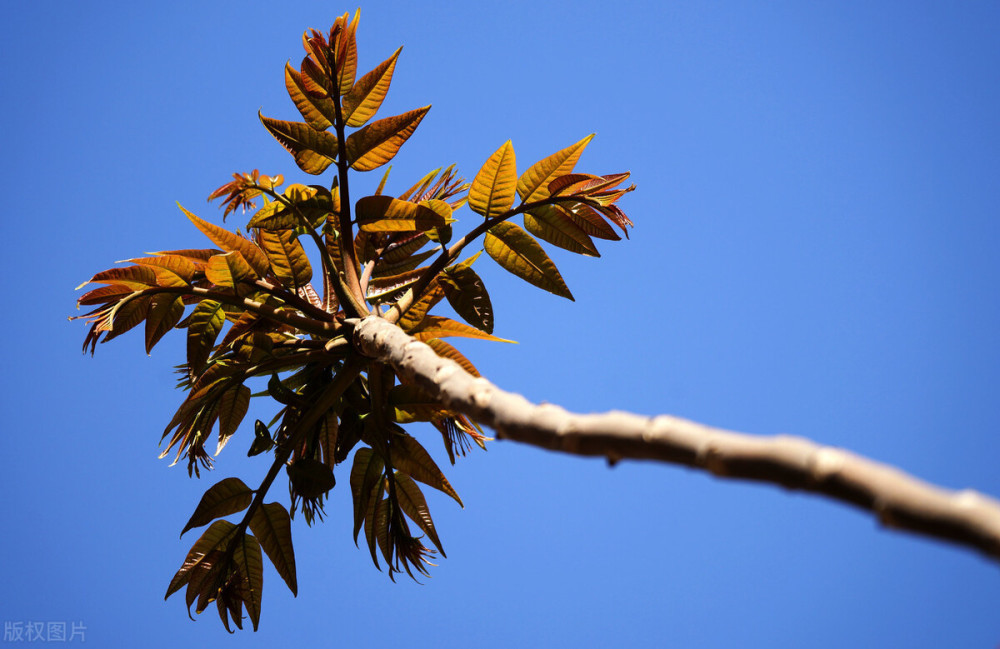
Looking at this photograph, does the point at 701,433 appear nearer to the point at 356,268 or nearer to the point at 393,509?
the point at 356,268

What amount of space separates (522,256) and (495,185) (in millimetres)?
376

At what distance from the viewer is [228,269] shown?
299 cm

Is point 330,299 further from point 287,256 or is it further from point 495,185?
point 495,185

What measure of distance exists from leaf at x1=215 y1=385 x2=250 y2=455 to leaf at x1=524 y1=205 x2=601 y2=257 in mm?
1776

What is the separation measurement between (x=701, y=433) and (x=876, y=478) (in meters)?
0.33

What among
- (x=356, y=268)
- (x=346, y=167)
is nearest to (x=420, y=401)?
(x=356, y=268)

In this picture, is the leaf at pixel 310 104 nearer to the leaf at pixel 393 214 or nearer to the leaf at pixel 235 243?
the leaf at pixel 393 214

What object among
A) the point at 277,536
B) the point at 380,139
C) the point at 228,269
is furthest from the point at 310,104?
the point at 277,536

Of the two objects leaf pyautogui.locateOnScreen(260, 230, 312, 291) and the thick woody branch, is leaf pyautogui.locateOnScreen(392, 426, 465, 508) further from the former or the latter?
the thick woody branch

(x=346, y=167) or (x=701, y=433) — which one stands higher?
(x=346, y=167)

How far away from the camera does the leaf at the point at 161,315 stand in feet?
10.1

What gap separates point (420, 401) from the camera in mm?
3266

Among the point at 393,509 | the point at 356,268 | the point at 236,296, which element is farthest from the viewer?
the point at 393,509

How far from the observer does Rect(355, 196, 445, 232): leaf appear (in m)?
3.19
